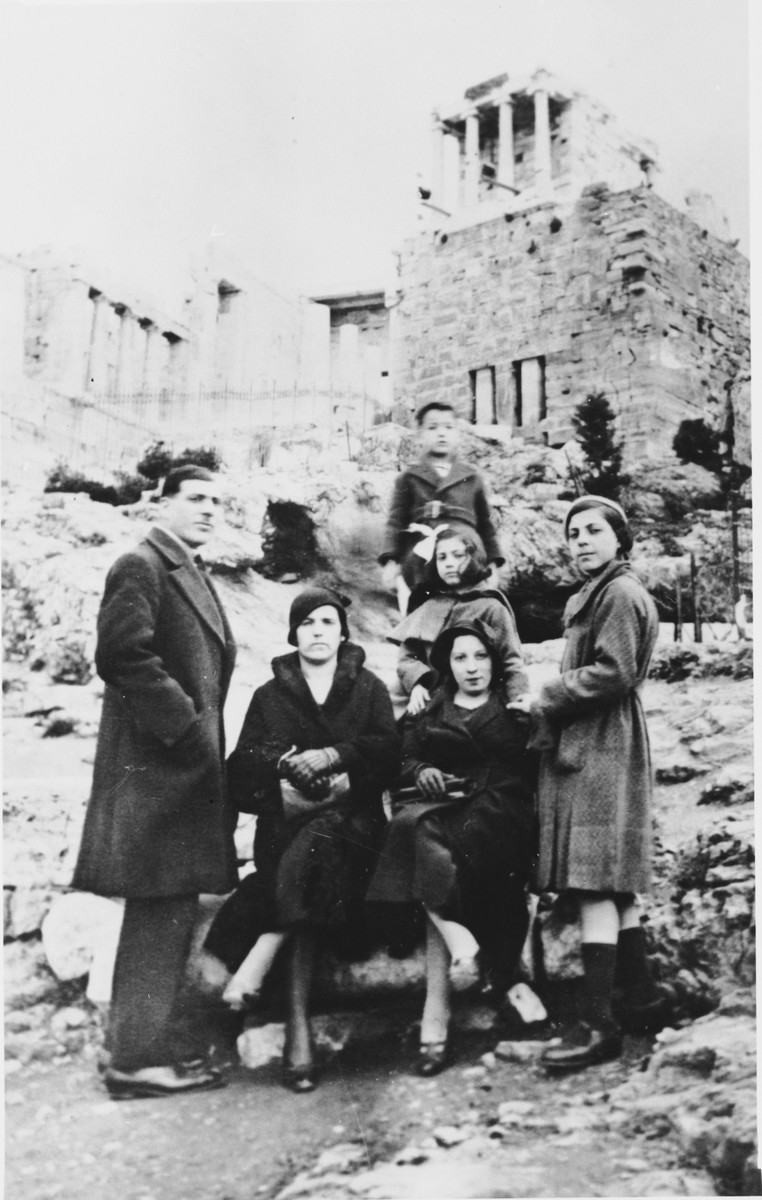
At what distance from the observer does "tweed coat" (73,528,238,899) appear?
384cm

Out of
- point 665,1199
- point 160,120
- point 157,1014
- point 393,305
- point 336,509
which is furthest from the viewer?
point 393,305

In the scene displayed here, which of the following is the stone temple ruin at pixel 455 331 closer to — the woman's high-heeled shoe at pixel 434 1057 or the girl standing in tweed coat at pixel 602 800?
the girl standing in tweed coat at pixel 602 800

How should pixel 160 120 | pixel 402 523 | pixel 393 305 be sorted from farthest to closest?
pixel 393 305 → pixel 160 120 → pixel 402 523

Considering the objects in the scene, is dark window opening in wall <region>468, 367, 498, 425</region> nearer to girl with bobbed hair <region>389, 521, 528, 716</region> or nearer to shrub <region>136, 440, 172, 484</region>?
shrub <region>136, 440, 172, 484</region>

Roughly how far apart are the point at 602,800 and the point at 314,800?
3.19ft

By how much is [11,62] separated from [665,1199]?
4.97 m

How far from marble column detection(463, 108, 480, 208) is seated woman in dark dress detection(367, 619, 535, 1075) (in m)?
6.07

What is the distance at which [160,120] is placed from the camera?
4.88 meters

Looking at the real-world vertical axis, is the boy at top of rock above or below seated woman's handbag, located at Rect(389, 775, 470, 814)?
above

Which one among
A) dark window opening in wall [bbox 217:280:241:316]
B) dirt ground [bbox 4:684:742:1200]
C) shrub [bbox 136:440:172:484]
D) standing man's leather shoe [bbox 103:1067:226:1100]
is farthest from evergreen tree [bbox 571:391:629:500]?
standing man's leather shoe [bbox 103:1067:226:1100]

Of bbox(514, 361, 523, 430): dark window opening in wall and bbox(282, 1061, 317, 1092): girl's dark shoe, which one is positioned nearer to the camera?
bbox(282, 1061, 317, 1092): girl's dark shoe

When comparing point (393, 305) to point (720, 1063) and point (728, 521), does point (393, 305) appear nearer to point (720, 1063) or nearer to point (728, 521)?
point (728, 521)

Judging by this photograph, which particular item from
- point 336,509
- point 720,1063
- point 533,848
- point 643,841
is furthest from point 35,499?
point 720,1063

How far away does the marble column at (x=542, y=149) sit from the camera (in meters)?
8.01
